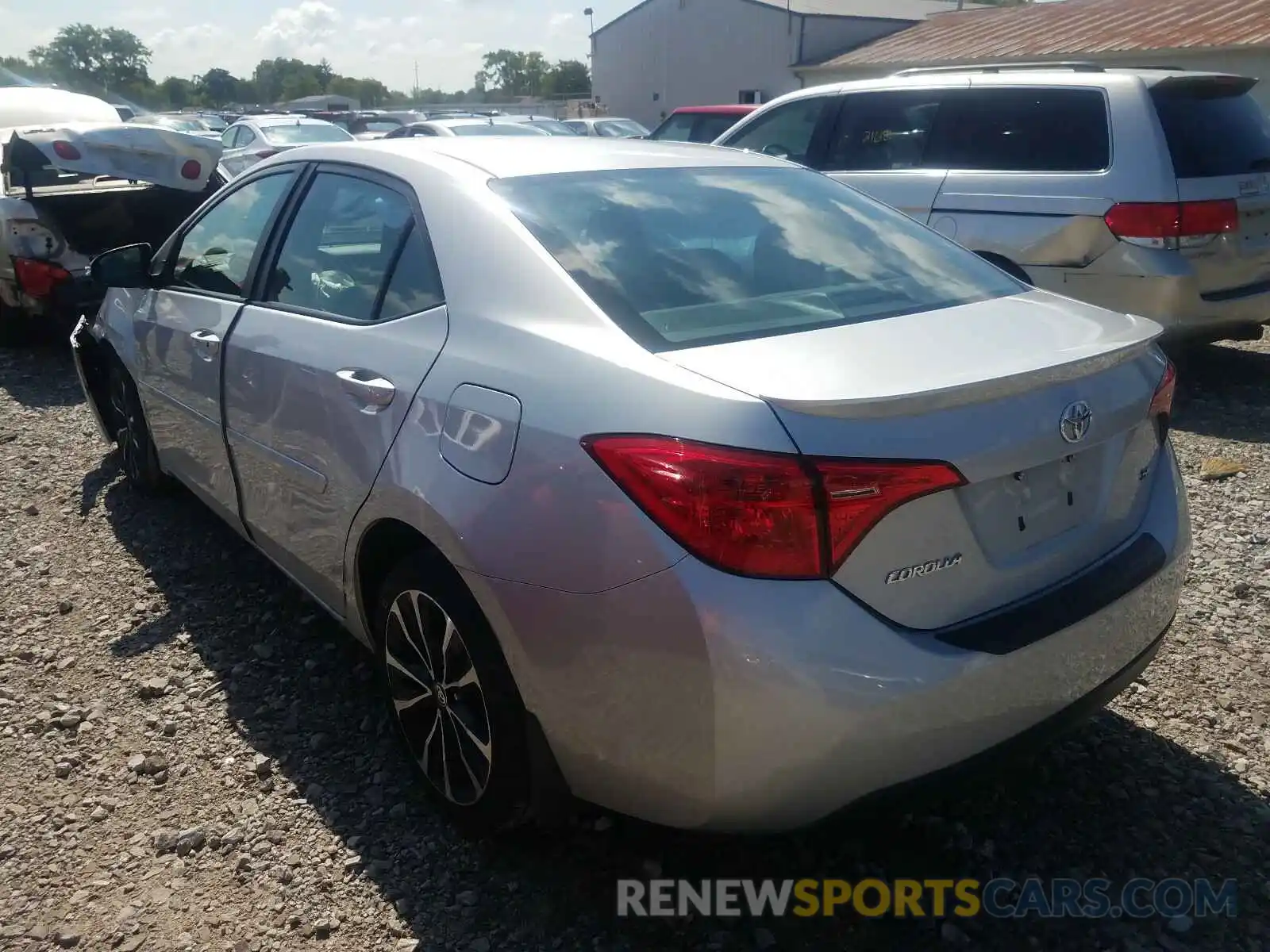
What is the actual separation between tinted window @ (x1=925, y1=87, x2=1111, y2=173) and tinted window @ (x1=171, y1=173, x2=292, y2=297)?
13.9 feet

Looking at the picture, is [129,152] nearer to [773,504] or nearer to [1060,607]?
[773,504]

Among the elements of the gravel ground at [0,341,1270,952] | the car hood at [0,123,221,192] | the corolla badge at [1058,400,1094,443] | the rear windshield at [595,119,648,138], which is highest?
the rear windshield at [595,119,648,138]

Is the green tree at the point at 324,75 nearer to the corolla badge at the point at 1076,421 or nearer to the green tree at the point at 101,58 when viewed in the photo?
the green tree at the point at 101,58

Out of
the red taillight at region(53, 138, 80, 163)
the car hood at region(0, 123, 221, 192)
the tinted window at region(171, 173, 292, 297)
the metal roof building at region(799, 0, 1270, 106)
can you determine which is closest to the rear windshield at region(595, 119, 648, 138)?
the metal roof building at region(799, 0, 1270, 106)

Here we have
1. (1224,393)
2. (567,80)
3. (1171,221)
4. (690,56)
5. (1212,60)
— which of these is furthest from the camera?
(567,80)

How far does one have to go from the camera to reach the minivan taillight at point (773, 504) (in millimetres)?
1849

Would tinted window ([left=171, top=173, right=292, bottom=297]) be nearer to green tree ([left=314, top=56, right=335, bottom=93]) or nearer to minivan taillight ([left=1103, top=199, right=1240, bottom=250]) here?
minivan taillight ([left=1103, top=199, right=1240, bottom=250])

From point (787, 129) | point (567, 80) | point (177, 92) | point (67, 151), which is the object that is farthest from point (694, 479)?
point (177, 92)

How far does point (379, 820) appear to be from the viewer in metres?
2.71

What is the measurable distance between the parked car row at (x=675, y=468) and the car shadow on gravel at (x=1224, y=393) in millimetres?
3336

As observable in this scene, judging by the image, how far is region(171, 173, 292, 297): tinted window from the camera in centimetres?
350

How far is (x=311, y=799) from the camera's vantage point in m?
2.80

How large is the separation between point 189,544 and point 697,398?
3223 mm

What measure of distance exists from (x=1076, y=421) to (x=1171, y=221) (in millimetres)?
4004
